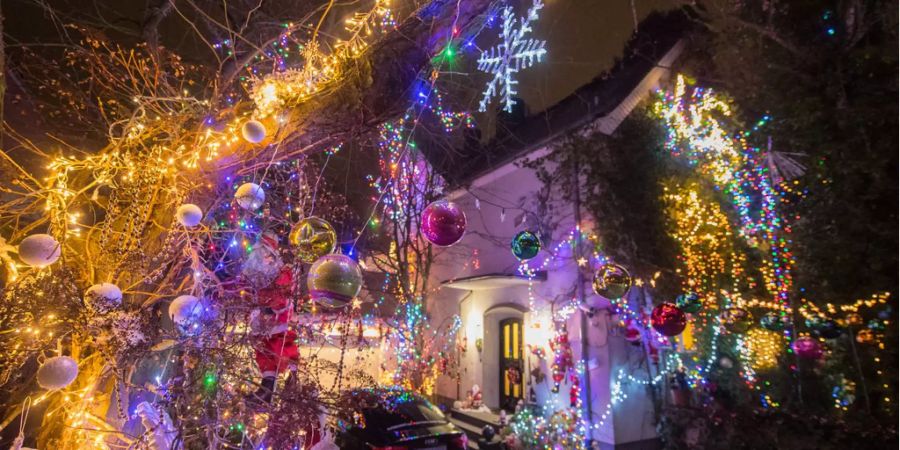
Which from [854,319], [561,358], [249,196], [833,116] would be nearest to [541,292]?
[561,358]

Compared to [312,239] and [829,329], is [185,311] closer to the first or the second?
[312,239]

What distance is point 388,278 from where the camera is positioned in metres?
13.7

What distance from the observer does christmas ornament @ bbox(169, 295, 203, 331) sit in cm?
355

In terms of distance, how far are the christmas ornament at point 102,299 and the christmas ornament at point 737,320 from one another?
30.1 feet

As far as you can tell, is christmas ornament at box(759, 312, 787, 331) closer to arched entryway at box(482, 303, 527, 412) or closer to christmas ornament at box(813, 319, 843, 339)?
christmas ornament at box(813, 319, 843, 339)

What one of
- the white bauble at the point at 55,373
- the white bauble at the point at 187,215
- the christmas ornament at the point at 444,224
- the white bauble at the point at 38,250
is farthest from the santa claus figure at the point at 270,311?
the christmas ornament at the point at 444,224

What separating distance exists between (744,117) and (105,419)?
1135 cm

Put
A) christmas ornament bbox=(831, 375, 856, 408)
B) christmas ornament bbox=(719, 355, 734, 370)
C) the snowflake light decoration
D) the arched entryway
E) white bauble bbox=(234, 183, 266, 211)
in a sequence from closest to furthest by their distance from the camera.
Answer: white bauble bbox=(234, 183, 266, 211), the snowflake light decoration, christmas ornament bbox=(831, 375, 856, 408), christmas ornament bbox=(719, 355, 734, 370), the arched entryway

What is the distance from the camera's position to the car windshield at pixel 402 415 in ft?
21.8

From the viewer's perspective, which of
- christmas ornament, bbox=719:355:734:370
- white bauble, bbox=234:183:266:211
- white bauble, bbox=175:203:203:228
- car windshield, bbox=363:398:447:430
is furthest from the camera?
christmas ornament, bbox=719:355:734:370

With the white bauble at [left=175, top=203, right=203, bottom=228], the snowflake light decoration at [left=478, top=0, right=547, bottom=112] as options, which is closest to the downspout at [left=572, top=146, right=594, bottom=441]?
the snowflake light decoration at [left=478, top=0, right=547, bottom=112]

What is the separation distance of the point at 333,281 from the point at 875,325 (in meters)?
8.94

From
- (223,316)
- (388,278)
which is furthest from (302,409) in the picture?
(388,278)

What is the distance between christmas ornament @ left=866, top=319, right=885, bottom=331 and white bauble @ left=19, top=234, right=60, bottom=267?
35.8ft
